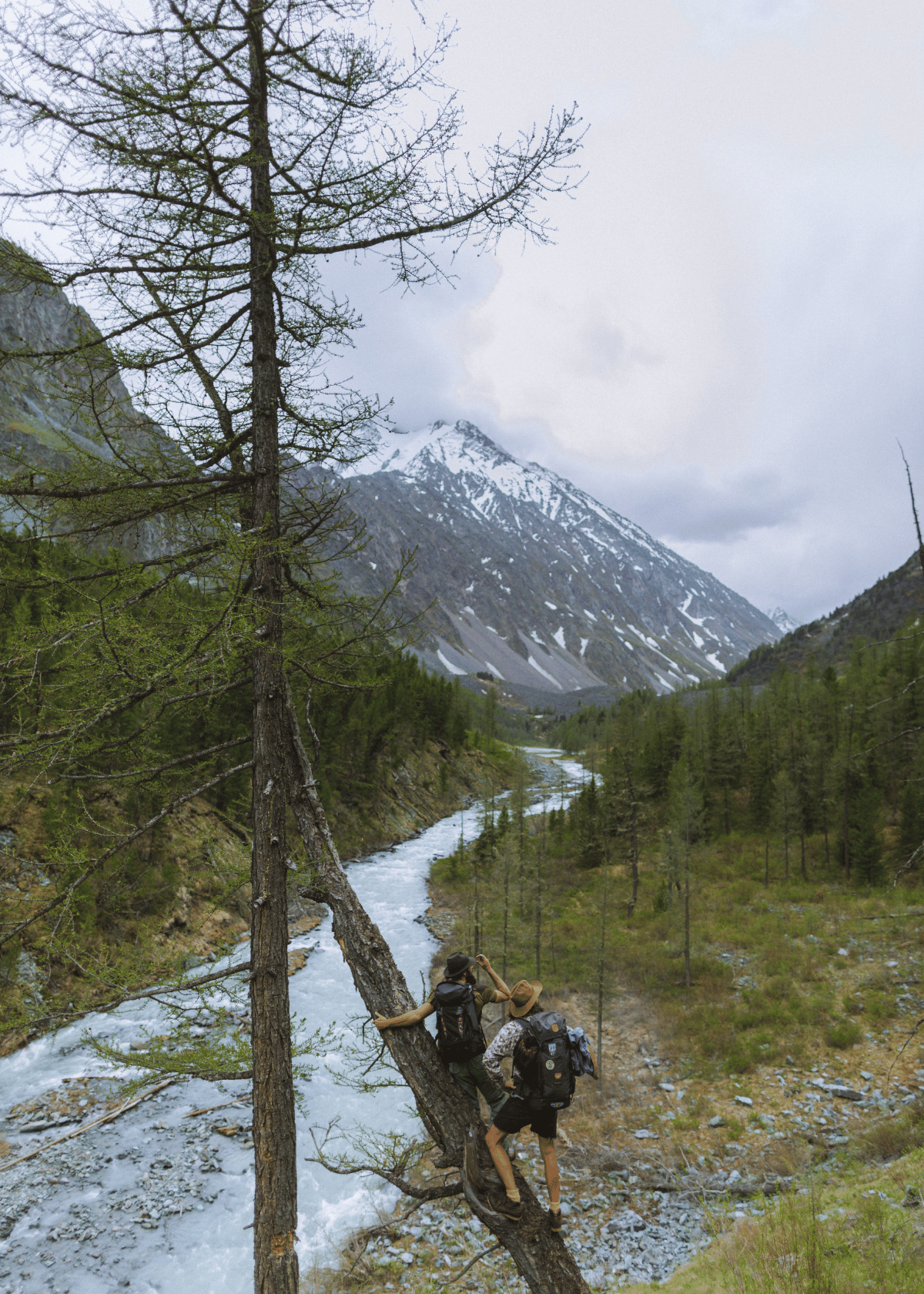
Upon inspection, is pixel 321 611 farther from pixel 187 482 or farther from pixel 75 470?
pixel 75 470

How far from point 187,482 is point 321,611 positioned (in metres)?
1.49

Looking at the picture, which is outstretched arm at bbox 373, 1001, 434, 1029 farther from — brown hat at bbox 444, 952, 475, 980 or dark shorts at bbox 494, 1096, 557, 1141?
dark shorts at bbox 494, 1096, 557, 1141

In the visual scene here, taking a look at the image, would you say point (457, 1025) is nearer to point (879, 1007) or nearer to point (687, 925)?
point (687, 925)

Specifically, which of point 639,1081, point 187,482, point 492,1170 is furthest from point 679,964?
point 187,482

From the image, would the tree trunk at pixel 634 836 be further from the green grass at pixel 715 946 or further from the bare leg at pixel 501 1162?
the bare leg at pixel 501 1162

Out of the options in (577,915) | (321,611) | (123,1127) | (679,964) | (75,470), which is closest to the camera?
(75,470)

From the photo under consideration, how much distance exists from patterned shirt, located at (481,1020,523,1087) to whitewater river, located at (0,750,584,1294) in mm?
5360

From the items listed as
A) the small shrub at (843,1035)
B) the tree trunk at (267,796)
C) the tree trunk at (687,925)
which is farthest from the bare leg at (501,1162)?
the tree trunk at (687,925)

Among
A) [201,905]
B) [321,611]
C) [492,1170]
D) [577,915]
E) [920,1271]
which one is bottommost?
Result: [577,915]

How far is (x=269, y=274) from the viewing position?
4.66 meters

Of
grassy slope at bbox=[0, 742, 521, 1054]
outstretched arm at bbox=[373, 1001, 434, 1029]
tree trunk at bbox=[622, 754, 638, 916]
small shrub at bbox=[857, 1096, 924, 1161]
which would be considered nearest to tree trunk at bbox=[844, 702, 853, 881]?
tree trunk at bbox=[622, 754, 638, 916]

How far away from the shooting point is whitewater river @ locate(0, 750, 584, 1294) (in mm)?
9016

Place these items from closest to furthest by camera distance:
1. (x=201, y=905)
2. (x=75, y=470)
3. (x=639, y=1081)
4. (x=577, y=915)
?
(x=75, y=470) < (x=639, y=1081) < (x=201, y=905) < (x=577, y=915)

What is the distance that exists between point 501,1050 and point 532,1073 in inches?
10.6
